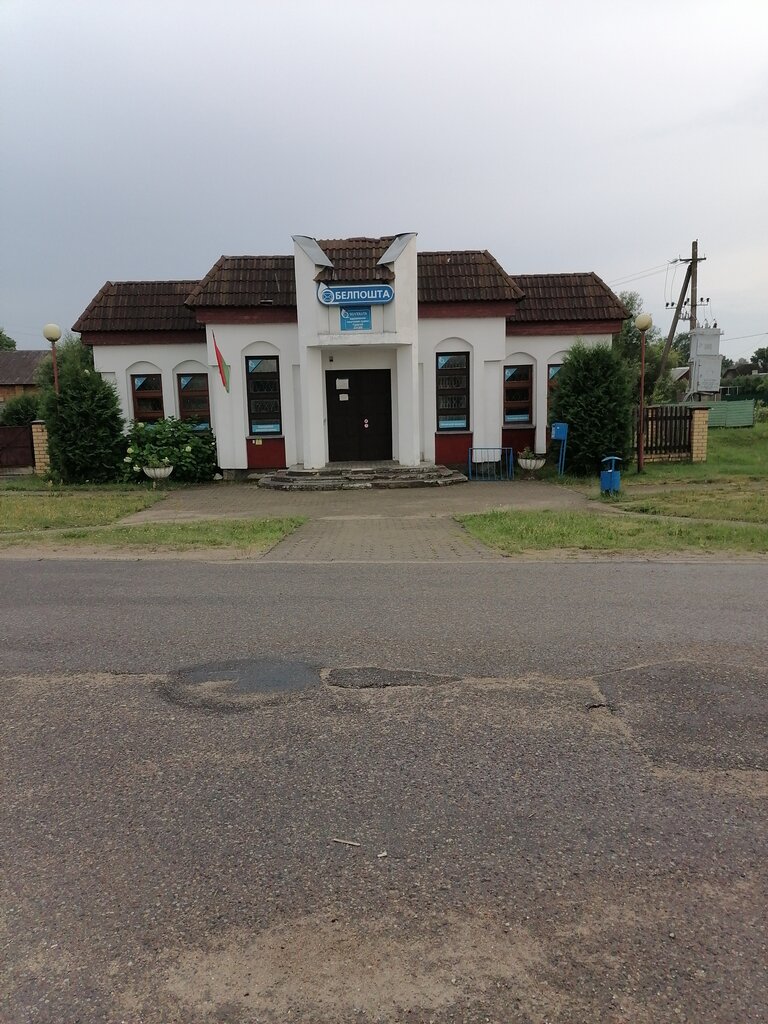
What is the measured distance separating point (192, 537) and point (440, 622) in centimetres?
616

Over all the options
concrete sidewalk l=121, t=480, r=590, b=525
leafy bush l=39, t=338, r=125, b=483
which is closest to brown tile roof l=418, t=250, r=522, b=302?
concrete sidewalk l=121, t=480, r=590, b=525

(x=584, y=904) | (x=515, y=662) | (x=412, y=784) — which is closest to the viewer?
(x=584, y=904)

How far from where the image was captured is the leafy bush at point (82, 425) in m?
19.2

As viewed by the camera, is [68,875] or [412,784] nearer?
[68,875]

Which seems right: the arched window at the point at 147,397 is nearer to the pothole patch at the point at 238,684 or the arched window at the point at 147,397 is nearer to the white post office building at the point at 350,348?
the white post office building at the point at 350,348

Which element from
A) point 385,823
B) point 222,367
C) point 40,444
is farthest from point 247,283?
point 385,823

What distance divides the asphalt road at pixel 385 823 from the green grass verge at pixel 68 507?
746 centimetres

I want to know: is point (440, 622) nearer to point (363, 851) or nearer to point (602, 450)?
point (363, 851)

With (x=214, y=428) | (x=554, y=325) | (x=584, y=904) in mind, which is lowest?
(x=584, y=904)

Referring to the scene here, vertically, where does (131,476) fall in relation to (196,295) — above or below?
below

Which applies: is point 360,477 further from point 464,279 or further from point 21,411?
point 21,411

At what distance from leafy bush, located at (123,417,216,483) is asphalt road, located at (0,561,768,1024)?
1388cm

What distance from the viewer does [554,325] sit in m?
21.0

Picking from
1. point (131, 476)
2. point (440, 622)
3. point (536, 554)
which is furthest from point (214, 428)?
point (440, 622)
